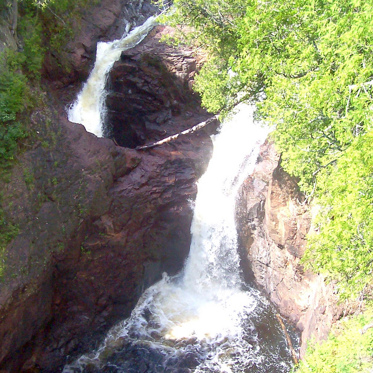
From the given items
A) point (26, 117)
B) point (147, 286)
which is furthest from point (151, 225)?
point (26, 117)

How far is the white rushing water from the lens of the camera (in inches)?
561

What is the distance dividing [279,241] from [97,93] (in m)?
10.5

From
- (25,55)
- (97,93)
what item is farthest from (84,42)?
(25,55)

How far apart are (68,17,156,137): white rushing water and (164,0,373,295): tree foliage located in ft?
23.4

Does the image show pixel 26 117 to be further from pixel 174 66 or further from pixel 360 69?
pixel 360 69

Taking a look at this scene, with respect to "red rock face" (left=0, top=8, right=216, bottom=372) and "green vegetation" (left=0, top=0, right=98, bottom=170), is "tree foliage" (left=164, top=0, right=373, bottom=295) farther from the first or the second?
"green vegetation" (left=0, top=0, right=98, bottom=170)

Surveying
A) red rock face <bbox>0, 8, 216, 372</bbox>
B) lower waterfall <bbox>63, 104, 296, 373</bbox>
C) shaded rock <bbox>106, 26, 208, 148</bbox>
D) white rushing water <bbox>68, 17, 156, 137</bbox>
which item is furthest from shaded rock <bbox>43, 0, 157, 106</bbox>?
lower waterfall <bbox>63, 104, 296, 373</bbox>

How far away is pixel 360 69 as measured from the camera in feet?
17.1

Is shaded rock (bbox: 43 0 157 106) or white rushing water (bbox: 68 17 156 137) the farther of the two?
white rushing water (bbox: 68 17 156 137)

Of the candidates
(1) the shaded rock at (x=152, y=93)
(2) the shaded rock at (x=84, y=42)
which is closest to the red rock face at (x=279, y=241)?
(1) the shaded rock at (x=152, y=93)

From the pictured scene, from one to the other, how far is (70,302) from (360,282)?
387 inches

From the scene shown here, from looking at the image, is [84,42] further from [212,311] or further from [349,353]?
[349,353]

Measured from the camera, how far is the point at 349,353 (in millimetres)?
5816

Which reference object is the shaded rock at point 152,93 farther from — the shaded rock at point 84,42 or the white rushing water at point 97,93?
the shaded rock at point 84,42
